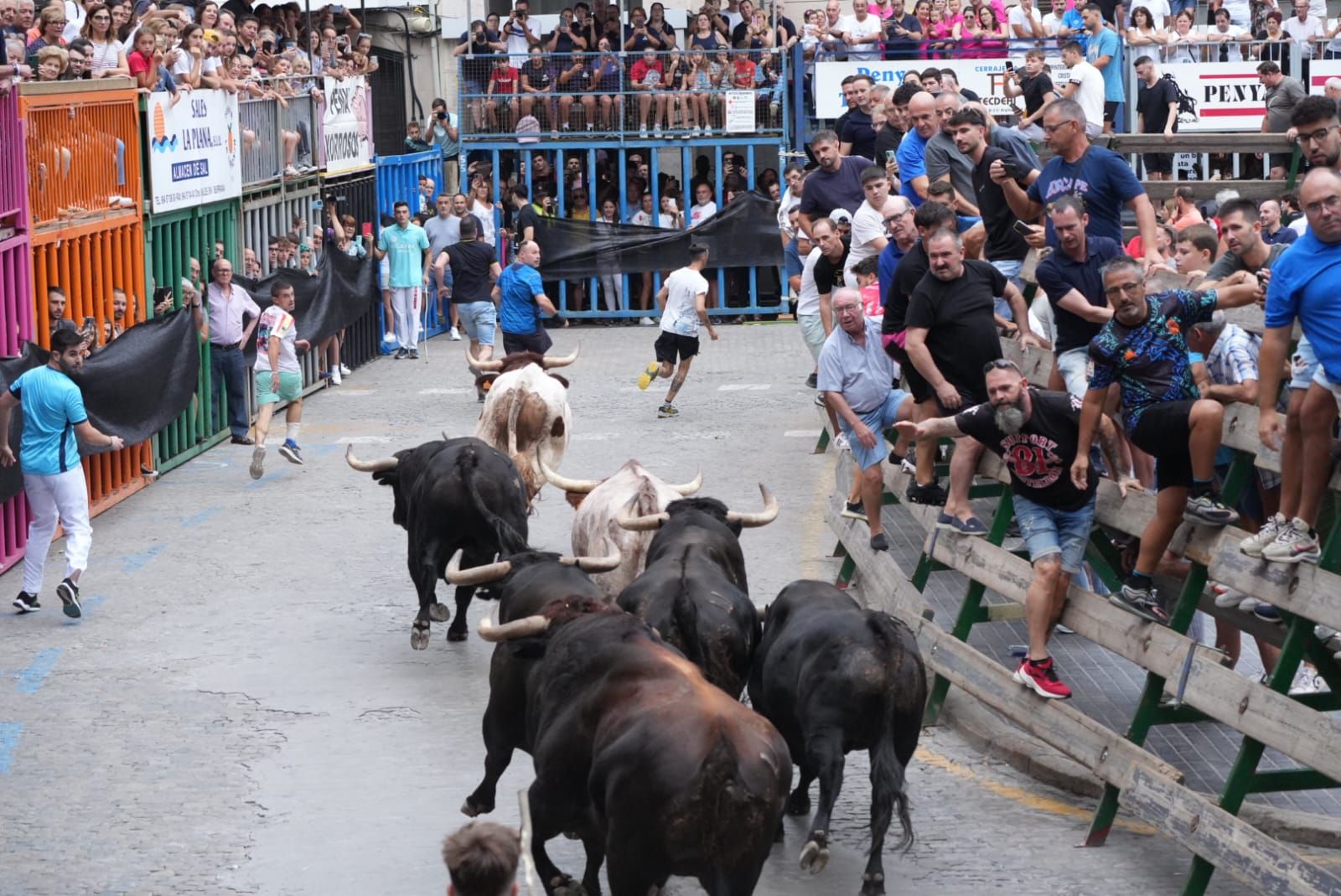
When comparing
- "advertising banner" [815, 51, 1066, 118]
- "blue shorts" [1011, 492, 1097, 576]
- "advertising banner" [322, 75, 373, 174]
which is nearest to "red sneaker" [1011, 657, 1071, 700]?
"blue shorts" [1011, 492, 1097, 576]

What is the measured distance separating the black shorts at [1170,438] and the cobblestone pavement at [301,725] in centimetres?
172

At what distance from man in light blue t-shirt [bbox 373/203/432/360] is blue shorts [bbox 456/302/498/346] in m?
2.26

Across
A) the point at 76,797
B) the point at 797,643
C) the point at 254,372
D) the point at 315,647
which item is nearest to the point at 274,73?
the point at 254,372

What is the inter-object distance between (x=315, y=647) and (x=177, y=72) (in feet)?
30.4

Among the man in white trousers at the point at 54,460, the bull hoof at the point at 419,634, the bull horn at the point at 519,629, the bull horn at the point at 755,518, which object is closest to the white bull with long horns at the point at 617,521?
the bull horn at the point at 755,518

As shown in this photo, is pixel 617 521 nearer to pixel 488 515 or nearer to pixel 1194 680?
pixel 488 515

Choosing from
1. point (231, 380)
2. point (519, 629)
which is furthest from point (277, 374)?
point (519, 629)

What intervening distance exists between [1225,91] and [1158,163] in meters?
4.16

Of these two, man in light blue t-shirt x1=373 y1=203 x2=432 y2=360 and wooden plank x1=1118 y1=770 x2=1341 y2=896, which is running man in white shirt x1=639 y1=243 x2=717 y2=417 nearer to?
man in light blue t-shirt x1=373 y1=203 x2=432 y2=360

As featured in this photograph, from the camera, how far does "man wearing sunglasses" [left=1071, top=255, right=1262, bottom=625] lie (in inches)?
341

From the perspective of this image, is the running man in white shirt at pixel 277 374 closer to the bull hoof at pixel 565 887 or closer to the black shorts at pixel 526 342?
the black shorts at pixel 526 342

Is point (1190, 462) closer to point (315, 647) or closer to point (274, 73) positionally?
point (315, 647)

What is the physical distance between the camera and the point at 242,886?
818 centimetres

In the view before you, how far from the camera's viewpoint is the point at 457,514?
11586 millimetres
